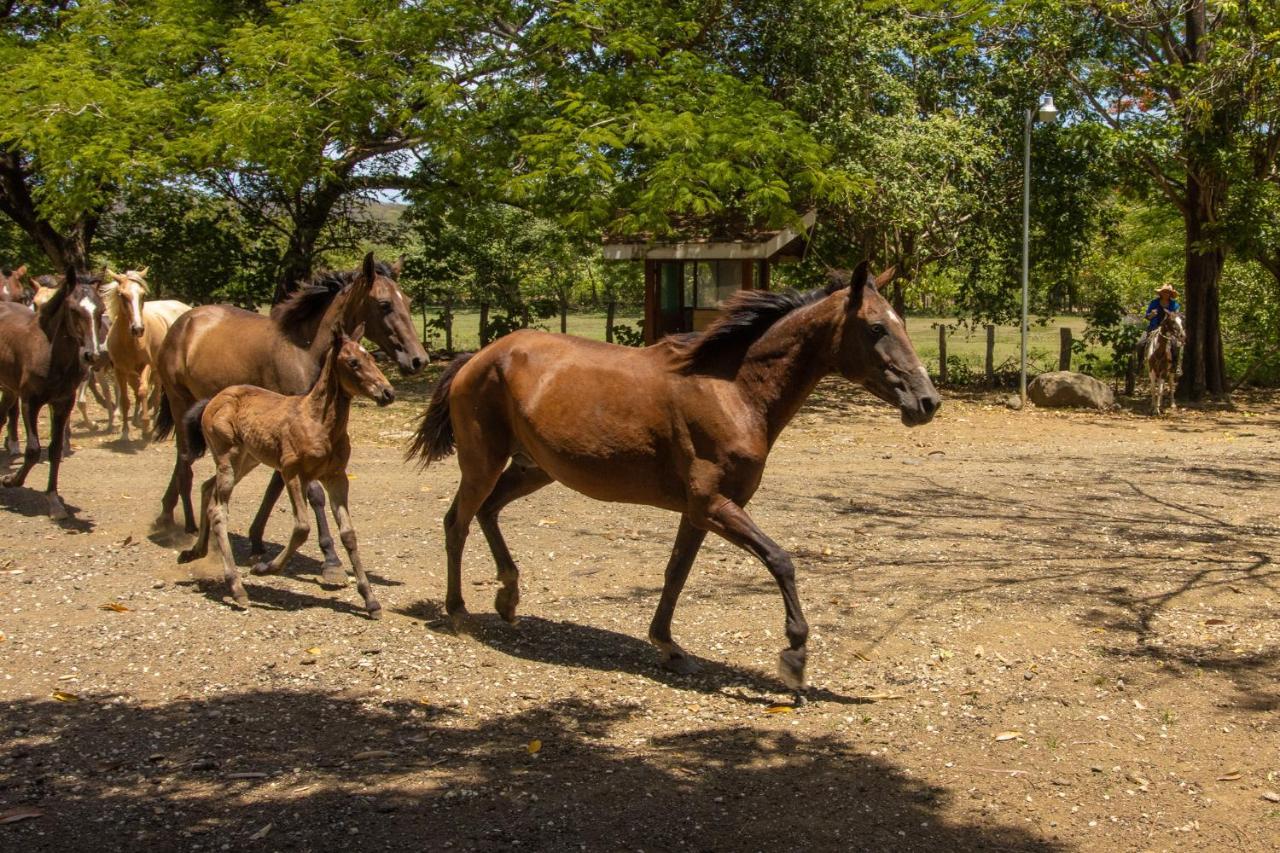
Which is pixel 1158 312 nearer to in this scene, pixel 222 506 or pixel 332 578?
pixel 332 578

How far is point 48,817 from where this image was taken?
14.7 feet

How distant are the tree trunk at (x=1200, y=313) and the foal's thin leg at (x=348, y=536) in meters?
17.5

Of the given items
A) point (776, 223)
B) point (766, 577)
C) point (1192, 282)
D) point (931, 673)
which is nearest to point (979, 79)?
point (1192, 282)

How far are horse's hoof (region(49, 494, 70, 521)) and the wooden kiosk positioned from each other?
38.8 feet

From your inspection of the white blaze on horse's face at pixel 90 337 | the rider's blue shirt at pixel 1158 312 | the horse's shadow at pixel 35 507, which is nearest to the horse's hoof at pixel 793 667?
the horse's shadow at pixel 35 507

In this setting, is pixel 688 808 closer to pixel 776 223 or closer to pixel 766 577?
pixel 766 577

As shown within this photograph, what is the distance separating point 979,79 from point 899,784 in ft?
62.0

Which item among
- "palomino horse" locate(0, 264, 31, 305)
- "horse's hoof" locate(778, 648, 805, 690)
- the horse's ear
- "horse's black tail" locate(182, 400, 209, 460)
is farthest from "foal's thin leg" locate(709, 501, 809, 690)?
"palomino horse" locate(0, 264, 31, 305)

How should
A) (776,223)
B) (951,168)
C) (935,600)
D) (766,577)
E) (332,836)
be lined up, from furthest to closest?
(951,168), (776,223), (766,577), (935,600), (332,836)

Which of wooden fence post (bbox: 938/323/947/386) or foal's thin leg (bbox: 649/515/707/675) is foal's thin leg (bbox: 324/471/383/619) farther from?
wooden fence post (bbox: 938/323/947/386)

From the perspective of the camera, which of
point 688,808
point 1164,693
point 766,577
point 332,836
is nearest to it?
point 332,836

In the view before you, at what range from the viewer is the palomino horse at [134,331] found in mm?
13172

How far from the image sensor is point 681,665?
647cm

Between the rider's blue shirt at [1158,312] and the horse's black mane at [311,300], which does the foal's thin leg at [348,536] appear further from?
the rider's blue shirt at [1158,312]
